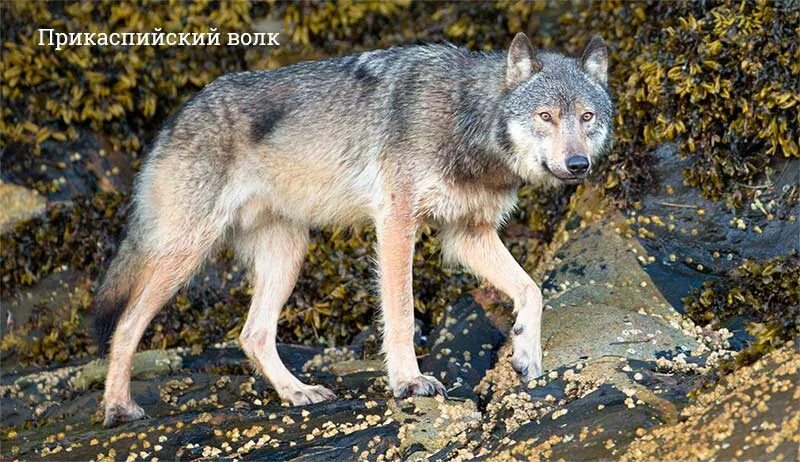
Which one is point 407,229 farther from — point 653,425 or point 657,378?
point 653,425

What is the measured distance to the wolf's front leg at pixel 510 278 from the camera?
6348 millimetres

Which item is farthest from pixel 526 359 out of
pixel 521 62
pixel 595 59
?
pixel 595 59

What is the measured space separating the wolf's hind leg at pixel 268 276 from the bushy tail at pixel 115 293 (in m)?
0.67

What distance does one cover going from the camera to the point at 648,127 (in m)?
7.89

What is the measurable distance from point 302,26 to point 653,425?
18.9ft

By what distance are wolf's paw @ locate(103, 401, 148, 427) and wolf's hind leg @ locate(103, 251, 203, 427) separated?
0.01 m

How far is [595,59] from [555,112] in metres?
0.62

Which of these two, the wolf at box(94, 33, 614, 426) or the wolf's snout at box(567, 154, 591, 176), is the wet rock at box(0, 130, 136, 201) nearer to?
the wolf at box(94, 33, 614, 426)

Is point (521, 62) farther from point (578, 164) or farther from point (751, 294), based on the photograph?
point (751, 294)

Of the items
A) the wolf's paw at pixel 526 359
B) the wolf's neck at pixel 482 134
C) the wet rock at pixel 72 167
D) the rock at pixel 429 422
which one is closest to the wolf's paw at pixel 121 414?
the rock at pixel 429 422

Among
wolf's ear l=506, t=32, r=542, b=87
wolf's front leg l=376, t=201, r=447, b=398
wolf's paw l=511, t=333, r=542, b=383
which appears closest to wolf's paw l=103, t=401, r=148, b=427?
wolf's front leg l=376, t=201, r=447, b=398

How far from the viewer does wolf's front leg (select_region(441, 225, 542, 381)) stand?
635 centimetres

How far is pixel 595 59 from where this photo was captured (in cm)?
664

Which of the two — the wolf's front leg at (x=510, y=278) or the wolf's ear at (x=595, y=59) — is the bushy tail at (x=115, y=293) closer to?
the wolf's front leg at (x=510, y=278)
